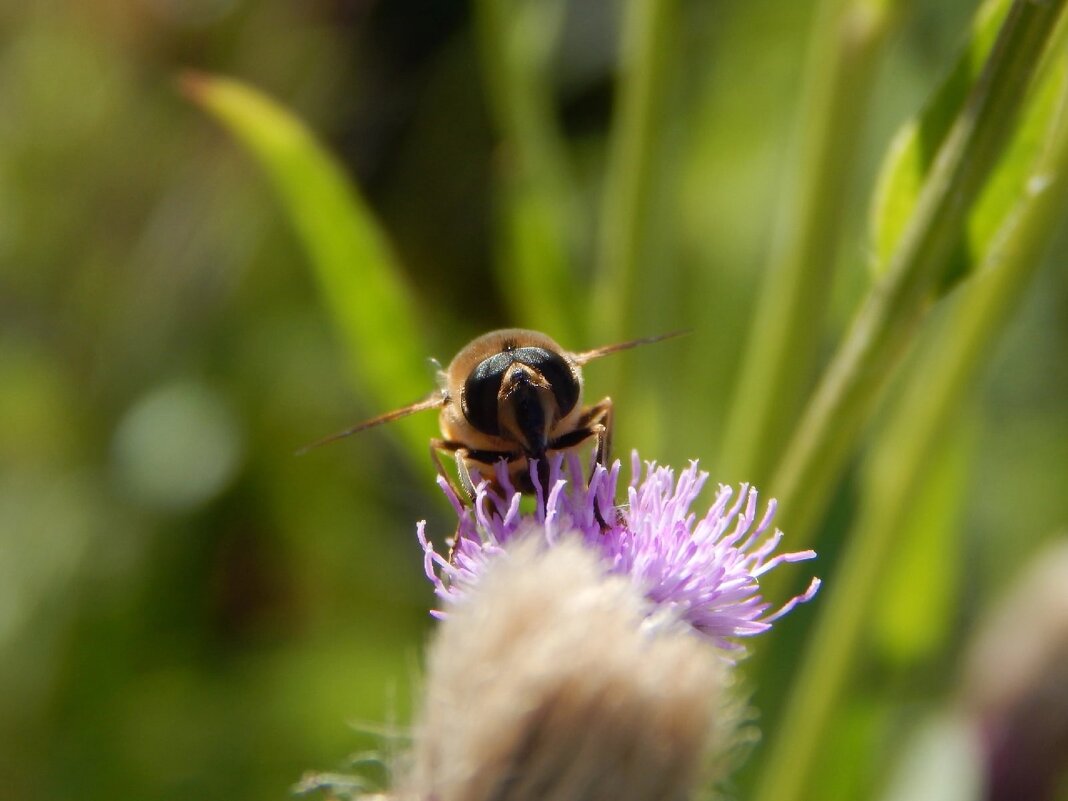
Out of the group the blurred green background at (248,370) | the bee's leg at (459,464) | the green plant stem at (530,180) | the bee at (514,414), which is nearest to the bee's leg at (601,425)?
the bee at (514,414)

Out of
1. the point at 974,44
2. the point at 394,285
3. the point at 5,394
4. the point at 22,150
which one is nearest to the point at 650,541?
the point at 974,44

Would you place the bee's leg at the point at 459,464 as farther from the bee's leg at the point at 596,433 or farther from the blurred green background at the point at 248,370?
the blurred green background at the point at 248,370

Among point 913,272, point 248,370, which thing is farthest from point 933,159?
point 248,370

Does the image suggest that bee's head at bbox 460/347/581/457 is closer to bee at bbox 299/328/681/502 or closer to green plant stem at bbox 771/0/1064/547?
bee at bbox 299/328/681/502

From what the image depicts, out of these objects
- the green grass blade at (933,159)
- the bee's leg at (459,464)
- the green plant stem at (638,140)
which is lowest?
the bee's leg at (459,464)

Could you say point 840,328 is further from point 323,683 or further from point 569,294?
point 323,683

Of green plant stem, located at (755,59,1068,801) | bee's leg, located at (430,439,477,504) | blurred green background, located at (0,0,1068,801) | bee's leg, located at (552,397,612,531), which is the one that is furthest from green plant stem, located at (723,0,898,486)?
blurred green background, located at (0,0,1068,801)

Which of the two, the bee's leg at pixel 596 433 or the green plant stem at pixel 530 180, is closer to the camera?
the bee's leg at pixel 596 433
